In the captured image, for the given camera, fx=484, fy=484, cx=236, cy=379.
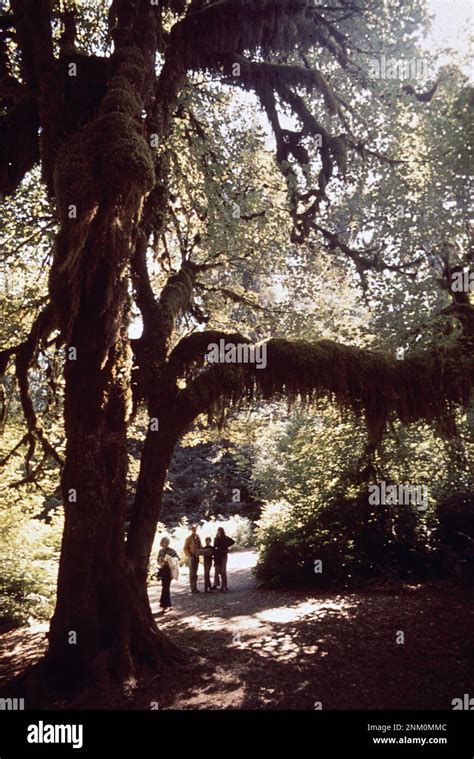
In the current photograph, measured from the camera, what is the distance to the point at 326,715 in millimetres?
5207

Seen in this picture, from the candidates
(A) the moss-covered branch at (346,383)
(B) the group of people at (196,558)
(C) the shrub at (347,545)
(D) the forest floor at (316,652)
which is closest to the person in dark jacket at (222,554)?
(B) the group of people at (196,558)

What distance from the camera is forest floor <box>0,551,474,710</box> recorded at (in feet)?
18.5

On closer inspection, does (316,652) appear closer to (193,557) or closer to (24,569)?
(193,557)

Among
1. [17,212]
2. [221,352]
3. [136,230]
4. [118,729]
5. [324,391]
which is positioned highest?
[17,212]

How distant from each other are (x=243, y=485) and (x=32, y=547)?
18.2 meters

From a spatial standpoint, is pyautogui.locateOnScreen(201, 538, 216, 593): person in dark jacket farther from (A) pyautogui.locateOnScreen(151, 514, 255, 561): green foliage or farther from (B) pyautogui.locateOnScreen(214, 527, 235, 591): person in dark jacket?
(A) pyautogui.locateOnScreen(151, 514, 255, 561): green foliage

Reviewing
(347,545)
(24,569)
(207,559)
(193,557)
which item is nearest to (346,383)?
(347,545)

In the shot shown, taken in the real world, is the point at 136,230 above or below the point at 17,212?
below

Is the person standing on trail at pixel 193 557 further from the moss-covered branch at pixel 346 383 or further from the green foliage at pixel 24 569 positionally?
the moss-covered branch at pixel 346 383

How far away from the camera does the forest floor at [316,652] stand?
222 inches

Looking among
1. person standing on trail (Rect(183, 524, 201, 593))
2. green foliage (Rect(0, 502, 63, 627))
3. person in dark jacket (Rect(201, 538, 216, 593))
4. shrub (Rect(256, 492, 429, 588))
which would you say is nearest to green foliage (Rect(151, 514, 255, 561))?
person standing on trail (Rect(183, 524, 201, 593))

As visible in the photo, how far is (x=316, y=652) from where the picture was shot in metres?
7.21

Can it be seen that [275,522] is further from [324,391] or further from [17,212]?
[17,212]

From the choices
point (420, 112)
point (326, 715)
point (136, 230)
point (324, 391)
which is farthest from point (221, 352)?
point (420, 112)
